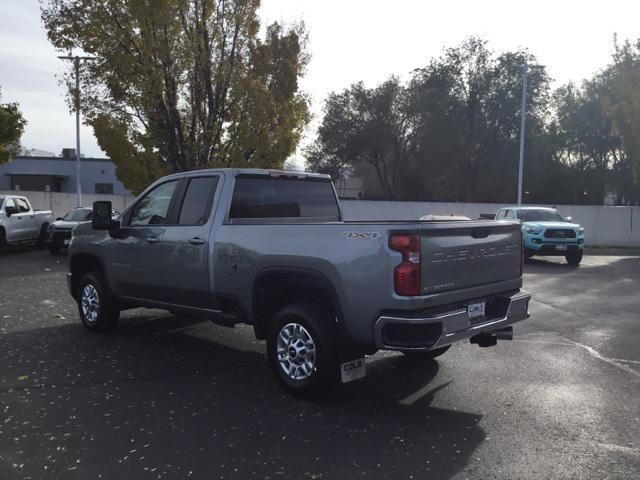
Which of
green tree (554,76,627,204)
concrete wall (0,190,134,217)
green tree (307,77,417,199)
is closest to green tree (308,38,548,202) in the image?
green tree (307,77,417,199)

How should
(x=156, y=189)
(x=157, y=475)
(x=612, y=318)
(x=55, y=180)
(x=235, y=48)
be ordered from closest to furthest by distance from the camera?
1. (x=157, y=475)
2. (x=156, y=189)
3. (x=612, y=318)
4. (x=235, y=48)
5. (x=55, y=180)

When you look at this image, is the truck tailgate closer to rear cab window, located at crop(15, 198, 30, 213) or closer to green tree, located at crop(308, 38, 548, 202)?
rear cab window, located at crop(15, 198, 30, 213)

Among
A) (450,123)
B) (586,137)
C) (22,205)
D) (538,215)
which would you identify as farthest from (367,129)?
(22,205)

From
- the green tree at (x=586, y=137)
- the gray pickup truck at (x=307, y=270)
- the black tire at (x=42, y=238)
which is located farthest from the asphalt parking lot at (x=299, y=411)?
the green tree at (x=586, y=137)

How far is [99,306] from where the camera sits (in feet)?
24.4

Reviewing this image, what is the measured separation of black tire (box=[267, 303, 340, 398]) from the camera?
4.85 meters

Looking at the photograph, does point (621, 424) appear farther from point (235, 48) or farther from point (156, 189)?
point (235, 48)

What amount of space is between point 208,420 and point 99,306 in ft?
11.4

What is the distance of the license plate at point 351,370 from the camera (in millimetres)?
4922

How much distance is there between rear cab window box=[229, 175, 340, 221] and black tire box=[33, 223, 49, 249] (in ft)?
52.8

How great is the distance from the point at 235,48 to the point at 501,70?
27.2 m

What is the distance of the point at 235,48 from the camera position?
18781mm

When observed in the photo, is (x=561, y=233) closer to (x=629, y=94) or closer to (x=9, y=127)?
(x=629, y=94)

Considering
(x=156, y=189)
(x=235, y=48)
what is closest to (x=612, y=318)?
(x=156, y=189)
